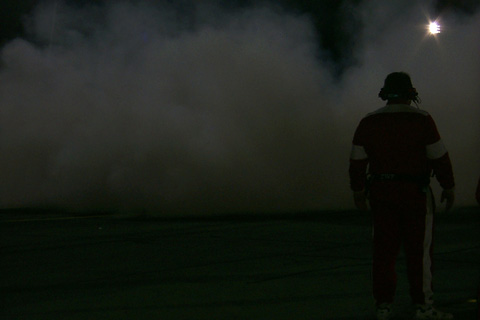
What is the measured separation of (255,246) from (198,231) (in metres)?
1.63

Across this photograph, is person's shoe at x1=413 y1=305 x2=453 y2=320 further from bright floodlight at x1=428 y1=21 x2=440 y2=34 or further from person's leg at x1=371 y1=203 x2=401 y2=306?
bright floodlight at x1=428 y1=21 x2=440 y2=34

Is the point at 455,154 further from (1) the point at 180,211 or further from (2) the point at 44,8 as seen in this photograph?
(2) the point at 44,8

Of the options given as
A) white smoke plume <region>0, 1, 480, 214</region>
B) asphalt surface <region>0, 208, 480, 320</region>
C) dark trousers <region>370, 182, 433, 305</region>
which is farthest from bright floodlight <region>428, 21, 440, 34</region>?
dark trousers <region>370, 182, 433, 305</region>

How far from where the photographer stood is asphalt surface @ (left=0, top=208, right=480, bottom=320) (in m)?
5.19

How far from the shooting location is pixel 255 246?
8.20 meters

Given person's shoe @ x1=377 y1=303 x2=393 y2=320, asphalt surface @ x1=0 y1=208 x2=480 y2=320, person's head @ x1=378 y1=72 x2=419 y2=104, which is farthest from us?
asphalt surface @ x1=0 y1=208 x2=480 y2=320

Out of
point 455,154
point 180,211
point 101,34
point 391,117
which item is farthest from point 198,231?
point 101,34

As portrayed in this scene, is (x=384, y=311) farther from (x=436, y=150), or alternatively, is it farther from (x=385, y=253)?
(x=436, y=150)

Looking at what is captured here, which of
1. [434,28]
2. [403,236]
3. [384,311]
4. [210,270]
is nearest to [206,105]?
A: [434,28]

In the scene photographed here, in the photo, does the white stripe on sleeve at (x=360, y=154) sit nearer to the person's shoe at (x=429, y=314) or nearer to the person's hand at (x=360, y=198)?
the person's hand at (x=360, y=198)

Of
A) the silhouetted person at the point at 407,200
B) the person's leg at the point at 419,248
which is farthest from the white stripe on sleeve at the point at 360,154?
the person's leg at the point at 419,248

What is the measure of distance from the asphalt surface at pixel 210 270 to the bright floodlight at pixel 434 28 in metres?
5.60

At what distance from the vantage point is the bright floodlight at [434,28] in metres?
15.5

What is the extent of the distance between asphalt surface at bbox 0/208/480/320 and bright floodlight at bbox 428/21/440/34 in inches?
220
